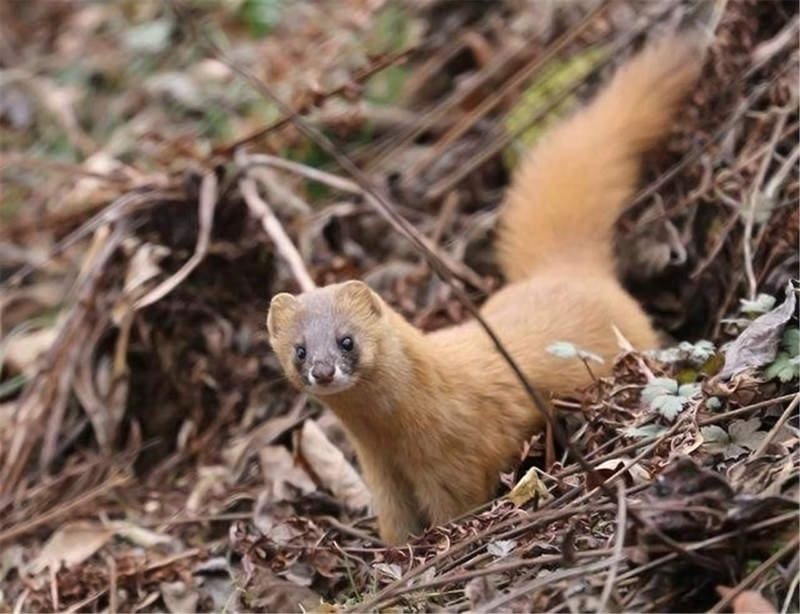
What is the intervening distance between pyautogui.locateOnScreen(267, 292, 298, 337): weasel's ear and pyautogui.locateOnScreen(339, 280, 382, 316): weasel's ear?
149mm

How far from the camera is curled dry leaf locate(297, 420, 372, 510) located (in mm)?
4516

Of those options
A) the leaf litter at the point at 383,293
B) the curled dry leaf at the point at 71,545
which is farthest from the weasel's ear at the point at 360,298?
the curled dry leaf at the point at 71,545

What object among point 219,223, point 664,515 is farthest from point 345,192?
point 664,515

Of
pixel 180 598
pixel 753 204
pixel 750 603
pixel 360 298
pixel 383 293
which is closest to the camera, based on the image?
pixel 750 603

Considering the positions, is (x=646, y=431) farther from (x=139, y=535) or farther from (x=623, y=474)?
(x=139, y=535)

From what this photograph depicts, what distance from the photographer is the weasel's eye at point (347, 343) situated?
12.7 ft

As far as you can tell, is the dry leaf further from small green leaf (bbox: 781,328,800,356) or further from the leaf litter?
small green leaf (bbox: 781,328,800,356)

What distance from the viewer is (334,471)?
456cm

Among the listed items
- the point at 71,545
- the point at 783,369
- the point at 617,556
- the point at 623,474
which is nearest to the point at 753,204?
the point at 783,369

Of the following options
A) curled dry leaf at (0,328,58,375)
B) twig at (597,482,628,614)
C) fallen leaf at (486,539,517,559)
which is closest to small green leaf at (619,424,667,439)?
fallen leaf at (486,539,517,559)

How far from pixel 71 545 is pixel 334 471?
3.09 ft

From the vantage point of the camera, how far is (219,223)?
555 centimetres

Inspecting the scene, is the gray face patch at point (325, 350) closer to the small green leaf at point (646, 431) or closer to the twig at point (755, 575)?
the small green leaf at point (646, 431)

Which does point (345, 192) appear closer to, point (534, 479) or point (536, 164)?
point (536, 164)
